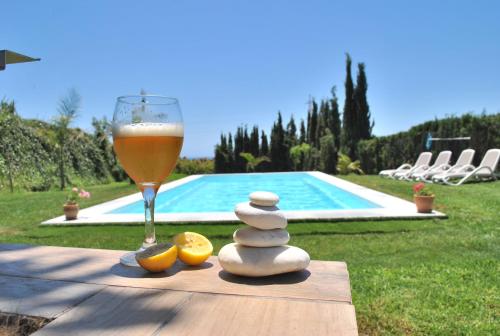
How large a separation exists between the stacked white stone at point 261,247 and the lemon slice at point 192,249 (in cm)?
6

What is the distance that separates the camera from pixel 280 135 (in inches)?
957

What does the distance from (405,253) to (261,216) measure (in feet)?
12.3

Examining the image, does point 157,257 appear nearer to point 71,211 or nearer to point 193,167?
point 71,211

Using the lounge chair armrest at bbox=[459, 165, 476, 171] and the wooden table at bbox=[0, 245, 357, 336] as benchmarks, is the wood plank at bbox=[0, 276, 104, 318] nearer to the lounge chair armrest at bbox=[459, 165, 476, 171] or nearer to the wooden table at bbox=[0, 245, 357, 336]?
the wooden table at bbox=[0, 245, 357, 336]

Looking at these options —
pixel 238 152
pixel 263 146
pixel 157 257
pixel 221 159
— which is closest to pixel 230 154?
pixel 238 152

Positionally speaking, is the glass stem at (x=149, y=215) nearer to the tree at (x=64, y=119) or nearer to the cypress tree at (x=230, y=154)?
the tree at (x=64, y=119)

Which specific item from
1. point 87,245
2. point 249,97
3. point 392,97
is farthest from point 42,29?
point 392,97

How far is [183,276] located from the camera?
3.36 feet

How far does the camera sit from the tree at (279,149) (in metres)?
24.1

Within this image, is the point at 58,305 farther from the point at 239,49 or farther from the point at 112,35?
the point at 239,49

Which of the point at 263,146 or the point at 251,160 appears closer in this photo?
the point at 251,160

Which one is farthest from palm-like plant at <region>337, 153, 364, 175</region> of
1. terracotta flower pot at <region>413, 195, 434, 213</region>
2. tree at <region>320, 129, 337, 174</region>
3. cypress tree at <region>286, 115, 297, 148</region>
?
terracotta flower pot at <region>413, 195, 434, 213</region>

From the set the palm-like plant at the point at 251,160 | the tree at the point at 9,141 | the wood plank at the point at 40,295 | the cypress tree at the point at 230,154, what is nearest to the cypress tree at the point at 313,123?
the palm-like plant at the point at 251,160

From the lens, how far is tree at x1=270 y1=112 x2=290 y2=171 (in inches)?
950
